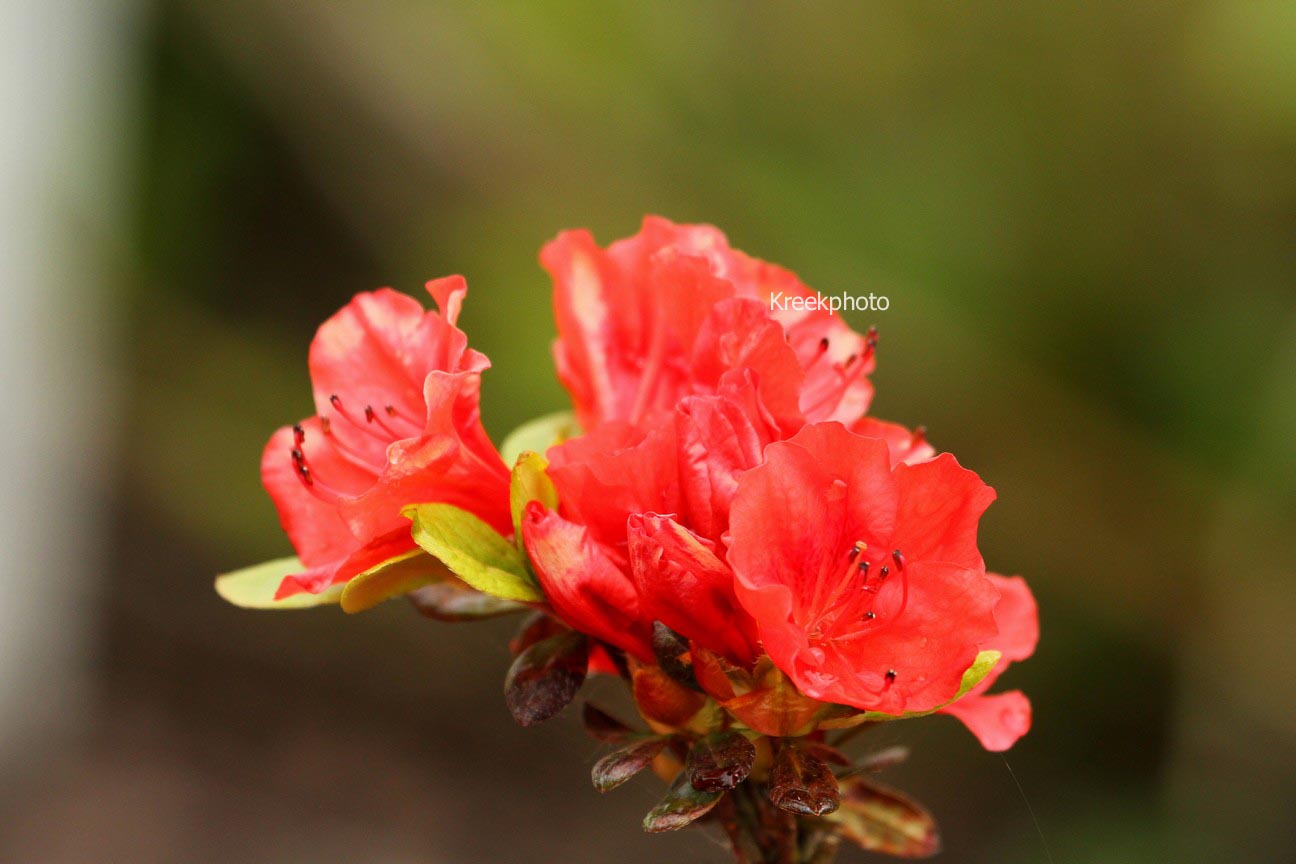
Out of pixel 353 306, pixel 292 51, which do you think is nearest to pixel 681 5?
pixel 292 51

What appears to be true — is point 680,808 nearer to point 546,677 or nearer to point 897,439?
point 546,677

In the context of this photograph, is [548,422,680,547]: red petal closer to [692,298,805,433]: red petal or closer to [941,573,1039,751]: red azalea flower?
[692,298,805,433]: red petal

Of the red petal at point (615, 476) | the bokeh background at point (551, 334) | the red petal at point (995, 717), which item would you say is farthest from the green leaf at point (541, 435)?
the bokeh background at point (551, 334)

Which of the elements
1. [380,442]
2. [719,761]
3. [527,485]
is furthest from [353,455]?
[719,761]

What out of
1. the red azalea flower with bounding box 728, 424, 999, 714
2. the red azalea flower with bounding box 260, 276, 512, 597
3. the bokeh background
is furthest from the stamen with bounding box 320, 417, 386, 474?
the bokeh background

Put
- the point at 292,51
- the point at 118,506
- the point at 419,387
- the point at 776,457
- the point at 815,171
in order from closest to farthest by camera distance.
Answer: the point at 776,457
the point at 419,387
the point at 815,171
the point at 292,51
the point at 118,506

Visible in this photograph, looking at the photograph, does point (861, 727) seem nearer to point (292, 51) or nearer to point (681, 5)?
point (681, 5)

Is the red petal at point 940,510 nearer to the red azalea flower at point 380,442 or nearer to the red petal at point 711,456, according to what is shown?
the red petal at point 711,456

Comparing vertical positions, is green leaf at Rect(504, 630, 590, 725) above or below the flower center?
below
